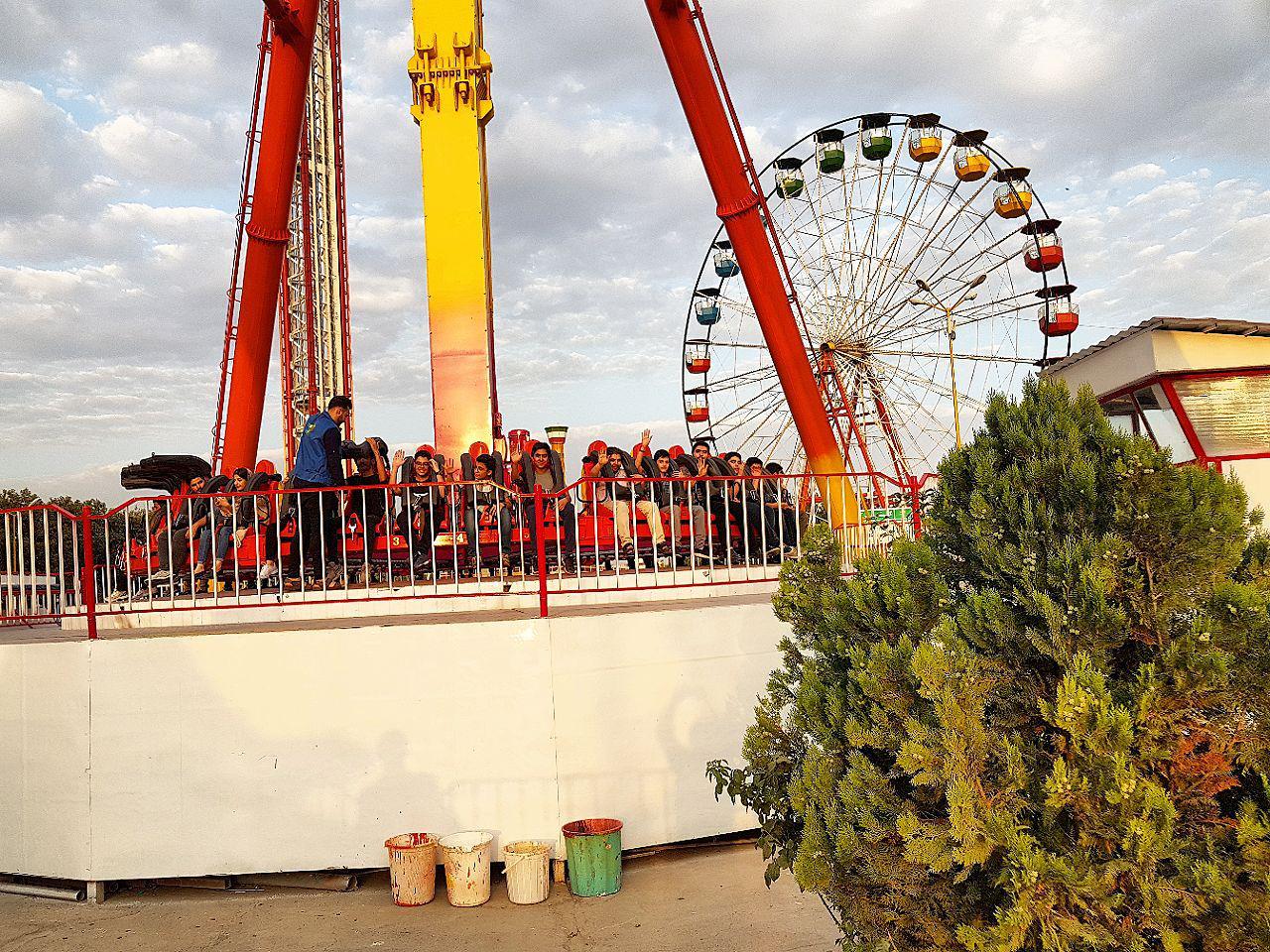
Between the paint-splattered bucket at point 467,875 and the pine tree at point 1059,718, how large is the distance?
4.02 meters

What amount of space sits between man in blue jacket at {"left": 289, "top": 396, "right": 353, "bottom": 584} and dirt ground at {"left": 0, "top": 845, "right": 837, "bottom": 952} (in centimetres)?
276

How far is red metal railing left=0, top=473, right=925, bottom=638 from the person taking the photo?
8.59 metres

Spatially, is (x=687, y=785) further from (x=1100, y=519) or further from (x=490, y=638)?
(x=1100, y=519)

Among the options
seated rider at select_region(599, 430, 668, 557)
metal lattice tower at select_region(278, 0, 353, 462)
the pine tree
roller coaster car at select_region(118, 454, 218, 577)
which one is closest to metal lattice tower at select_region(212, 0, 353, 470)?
metal lattice tower at select_region(278, 0, 353, 462)

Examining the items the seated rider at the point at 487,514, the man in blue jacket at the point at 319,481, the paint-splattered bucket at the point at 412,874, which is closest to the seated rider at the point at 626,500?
the seated rider at the point at 487,514

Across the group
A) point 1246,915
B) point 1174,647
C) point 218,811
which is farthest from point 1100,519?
point 218,811

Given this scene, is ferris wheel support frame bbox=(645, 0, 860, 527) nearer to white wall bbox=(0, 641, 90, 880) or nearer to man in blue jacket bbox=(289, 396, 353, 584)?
man in blue jacket bbox=(289, 396, 353, 584)

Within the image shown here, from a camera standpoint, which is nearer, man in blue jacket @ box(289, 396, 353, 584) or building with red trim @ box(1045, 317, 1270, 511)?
man in blue jacket @ box(289, 396, 353, 584)

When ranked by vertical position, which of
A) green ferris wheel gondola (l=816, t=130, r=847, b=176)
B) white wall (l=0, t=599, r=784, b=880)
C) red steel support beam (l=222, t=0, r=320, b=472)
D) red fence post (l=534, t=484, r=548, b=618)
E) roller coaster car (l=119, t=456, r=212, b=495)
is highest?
green ferris wheel gondola (l=816, t=130, r=847, b=176)

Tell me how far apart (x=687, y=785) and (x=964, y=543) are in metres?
4.71

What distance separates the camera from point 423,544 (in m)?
9.89

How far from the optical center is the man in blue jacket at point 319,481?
30.3ft

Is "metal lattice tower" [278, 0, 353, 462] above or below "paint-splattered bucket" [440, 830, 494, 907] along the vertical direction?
above

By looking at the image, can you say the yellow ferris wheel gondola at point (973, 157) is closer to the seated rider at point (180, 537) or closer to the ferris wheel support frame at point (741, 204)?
the ferris wheel support frame at point (741, 204)
